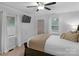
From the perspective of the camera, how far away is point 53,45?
1.44 m

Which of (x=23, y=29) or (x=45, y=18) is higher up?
(x=45, y=18)

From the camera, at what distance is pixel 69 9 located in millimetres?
1457

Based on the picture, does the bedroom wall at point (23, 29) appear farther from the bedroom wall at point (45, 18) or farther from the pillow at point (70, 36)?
the pillow at point (70, 36)

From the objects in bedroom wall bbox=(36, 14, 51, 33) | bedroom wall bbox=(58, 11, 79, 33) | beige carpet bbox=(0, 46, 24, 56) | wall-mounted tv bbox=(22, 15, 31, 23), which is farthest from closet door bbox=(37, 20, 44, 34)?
beige carpet bbox=(0, 46, 24, 56)

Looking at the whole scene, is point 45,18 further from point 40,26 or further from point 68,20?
point 68,20

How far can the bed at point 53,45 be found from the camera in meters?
1.38

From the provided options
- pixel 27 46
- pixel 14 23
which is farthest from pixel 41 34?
pixel 14 23

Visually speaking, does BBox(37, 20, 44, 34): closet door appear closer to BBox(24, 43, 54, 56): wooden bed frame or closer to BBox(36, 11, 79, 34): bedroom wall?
BBox(36, 11, 79, 34): bedroom wall

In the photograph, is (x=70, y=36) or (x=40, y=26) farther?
(x=40, y=26)

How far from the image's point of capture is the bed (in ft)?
4.51

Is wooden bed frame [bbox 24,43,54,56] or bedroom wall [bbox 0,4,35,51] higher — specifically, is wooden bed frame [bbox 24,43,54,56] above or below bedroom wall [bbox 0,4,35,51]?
below

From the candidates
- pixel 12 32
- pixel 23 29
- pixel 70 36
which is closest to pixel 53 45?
pixel 70 36

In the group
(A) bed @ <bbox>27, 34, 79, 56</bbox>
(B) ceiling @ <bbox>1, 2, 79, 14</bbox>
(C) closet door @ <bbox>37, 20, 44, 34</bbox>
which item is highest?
(B) ceiling @ <bbox>1, 2, 79, 14</bbox>

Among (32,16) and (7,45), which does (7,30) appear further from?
(32,16)
